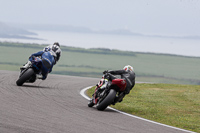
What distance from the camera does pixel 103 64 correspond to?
8925cm

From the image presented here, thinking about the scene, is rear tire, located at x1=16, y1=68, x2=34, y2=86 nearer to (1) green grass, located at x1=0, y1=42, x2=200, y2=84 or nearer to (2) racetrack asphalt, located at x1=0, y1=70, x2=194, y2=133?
(2) racetrack asphalt, located at x1=0, y1=70, x2=194, y2=133

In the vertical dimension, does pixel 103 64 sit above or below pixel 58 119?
below

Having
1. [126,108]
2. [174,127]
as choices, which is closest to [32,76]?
[126,108]

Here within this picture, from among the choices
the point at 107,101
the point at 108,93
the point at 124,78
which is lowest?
the point at 107,101

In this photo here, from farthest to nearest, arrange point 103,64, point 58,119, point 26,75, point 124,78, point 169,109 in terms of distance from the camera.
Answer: point 103,64 → point 26,75 → point 169,109 → point 124,78 → point 58,119

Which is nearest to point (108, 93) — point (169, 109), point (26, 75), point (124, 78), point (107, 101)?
point (107, 101)

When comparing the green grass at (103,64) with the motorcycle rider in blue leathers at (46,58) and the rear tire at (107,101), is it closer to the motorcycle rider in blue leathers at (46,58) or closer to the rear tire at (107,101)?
the motorcycle rider in blue leathers at (46,58)

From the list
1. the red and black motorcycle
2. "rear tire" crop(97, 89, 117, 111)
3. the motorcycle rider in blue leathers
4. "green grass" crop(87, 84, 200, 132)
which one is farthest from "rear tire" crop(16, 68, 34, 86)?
"rear tire" crop(97, 89, 117, 111)

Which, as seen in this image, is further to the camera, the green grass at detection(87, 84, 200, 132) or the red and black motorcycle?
the red and black motorcycle

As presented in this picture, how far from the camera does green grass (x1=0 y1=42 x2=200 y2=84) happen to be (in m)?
70.2

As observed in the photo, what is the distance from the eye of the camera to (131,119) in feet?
40.5

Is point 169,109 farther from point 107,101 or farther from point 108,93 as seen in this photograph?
point 107,101

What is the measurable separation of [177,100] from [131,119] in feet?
24.7

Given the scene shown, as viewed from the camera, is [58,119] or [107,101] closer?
[58,119]
